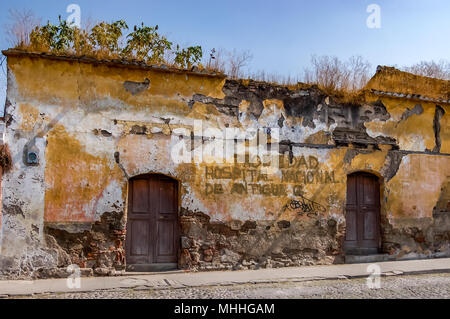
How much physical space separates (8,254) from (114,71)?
3.55 m

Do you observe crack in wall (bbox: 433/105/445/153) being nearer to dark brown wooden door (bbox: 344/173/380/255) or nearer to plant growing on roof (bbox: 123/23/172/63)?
dark brown wooden door (bbox: 344/173/380/255)

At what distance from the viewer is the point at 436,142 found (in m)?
10.3

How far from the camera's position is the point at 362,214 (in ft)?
31.7

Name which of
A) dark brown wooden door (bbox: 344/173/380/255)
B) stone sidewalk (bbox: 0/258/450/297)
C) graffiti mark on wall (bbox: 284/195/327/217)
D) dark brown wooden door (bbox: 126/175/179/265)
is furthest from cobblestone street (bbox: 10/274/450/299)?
dark brown wooden door (bbox: 344/173/380/255)

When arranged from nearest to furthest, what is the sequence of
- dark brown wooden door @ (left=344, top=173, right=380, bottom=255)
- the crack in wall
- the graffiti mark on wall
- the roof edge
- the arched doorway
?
the roof edge
the arched doorway
the graffiti mark on wall
dark brown wooden door @ (left=344, top=173, right=380, bottom=255)
the crack in wall

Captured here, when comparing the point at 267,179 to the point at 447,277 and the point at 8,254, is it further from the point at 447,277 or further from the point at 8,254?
the point at 8,254

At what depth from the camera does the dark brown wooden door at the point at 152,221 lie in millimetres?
7992

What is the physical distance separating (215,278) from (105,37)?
487 centimetres

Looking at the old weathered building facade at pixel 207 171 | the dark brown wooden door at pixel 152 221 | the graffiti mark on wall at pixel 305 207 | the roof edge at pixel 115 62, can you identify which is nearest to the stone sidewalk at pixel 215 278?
the old weathered building facade at pixel 207 171

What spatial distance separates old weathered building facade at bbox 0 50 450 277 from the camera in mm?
7375

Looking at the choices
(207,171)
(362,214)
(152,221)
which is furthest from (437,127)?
(152,221)

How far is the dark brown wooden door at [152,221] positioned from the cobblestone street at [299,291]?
135cm

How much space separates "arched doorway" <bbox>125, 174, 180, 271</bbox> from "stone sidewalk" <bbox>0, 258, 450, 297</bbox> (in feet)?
1.18

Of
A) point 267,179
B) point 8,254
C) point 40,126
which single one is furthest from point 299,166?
point 8,254
